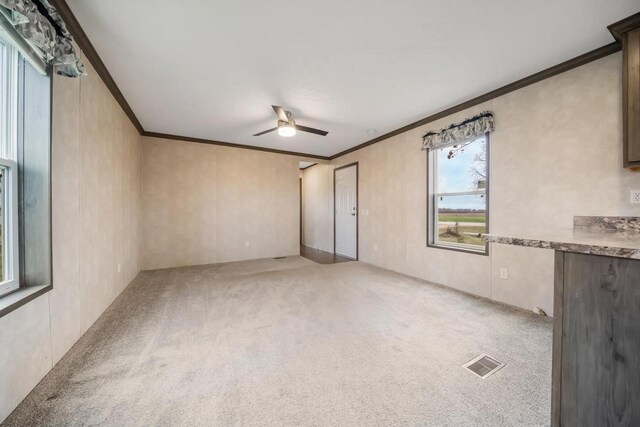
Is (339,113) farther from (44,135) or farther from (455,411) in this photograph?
(455,411)

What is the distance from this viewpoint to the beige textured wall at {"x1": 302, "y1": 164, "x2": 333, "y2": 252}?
242 inches

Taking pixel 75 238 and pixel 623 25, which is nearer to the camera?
pixel 623 25

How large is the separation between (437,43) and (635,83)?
4.66 feet

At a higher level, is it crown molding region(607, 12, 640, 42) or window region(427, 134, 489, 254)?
crown molding region(607, 12, 640, 42)

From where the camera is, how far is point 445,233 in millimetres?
3561

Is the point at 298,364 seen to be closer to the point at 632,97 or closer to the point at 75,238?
the point at 75,238

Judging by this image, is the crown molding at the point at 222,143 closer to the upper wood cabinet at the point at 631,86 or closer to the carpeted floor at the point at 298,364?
the carpeted floor at the point at 298,364

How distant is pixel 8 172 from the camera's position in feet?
4.62

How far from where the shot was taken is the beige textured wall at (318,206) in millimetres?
6141

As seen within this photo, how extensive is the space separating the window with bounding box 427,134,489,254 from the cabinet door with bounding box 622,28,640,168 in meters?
1.18

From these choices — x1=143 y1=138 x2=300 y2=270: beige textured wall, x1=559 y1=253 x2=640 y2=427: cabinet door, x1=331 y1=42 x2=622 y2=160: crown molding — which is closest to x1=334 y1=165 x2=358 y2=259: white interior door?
x1=143 y1=138 x2=300 y2=270: beige textured wall

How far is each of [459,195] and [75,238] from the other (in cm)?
421

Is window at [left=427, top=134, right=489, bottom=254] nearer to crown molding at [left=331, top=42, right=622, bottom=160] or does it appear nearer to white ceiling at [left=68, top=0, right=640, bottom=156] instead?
crown molding at [left=331, top=42, right=622, bottom=160]

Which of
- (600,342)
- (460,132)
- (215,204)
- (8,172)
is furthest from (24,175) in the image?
(460,132)
